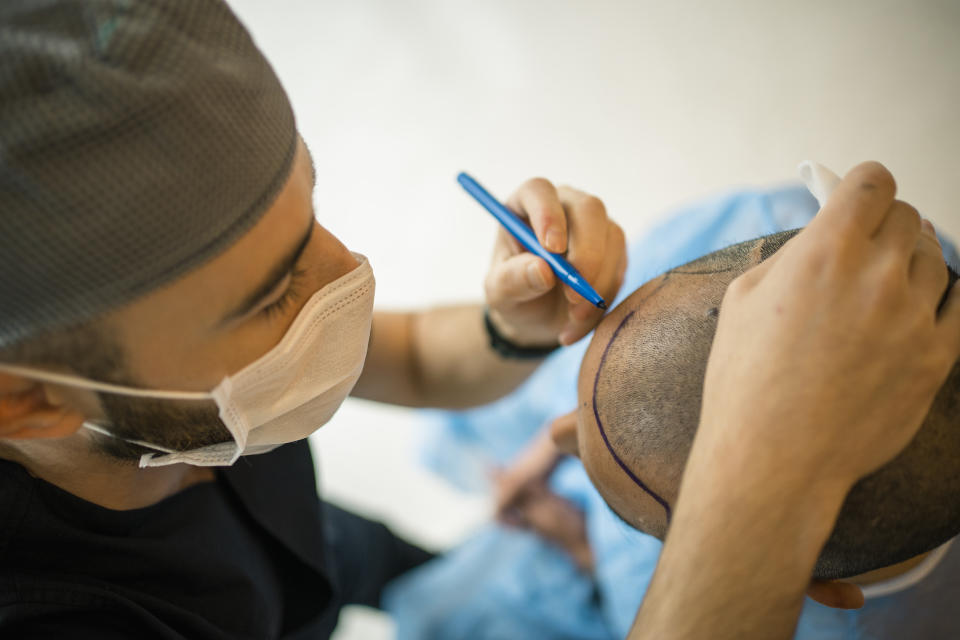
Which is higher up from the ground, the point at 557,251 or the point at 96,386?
the point at 557,251

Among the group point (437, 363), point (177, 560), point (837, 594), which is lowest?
point (177, 560)

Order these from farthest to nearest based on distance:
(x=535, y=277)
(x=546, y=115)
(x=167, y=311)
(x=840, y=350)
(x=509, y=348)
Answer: (x=546, y=115), (x=509, y=348), (x=535, y=277), (x=167, y=311), (x=840, y=350)

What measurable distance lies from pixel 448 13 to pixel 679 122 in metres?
1.02

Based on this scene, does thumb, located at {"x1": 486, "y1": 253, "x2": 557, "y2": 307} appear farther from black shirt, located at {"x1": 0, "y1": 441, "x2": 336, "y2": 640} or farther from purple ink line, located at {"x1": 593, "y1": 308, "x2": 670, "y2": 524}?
black shirt, located at {"x1": 0, "y1": 441, "x2": 336, "y2": 640}

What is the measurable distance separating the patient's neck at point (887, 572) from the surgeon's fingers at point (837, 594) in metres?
0.08

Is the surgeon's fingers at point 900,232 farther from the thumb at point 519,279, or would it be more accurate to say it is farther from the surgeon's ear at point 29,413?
the surgeon's ear at point 29,413

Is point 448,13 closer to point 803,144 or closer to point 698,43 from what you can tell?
point 698,43

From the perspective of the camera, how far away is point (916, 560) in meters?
0.81

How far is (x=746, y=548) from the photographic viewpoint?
55 cm

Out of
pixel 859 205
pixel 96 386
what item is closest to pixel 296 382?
pixel 96 386

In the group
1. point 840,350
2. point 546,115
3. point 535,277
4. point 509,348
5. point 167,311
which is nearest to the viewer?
point 840,350

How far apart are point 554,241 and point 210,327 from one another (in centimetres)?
44

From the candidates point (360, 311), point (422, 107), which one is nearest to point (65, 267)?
point (360, 311)

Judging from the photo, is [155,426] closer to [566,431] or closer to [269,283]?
[269,283]
